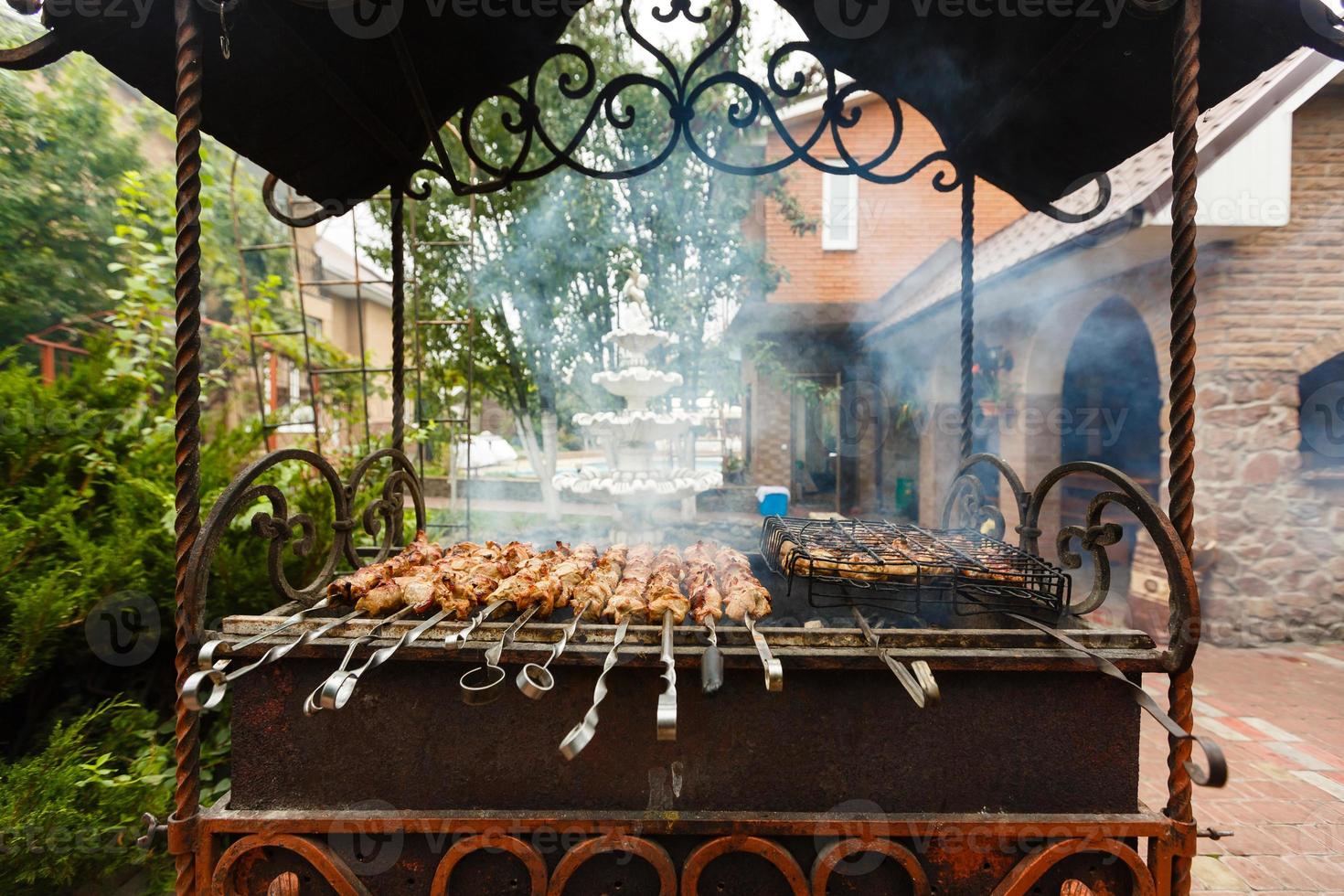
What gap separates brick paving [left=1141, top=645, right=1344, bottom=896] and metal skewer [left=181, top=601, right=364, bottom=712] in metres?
3.99

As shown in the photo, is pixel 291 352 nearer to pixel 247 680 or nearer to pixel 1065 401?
pixel 247 680

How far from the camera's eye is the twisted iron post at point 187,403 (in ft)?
6.13

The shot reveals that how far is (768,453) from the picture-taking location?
15.0m

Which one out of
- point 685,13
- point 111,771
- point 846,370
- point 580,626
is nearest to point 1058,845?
point 580,626

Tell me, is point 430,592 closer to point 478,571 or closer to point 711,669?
point 478,571

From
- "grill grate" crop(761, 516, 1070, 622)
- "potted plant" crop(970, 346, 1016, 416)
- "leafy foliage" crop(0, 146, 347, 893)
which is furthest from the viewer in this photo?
"potted plant" crop(970, 346, 1016, 416)

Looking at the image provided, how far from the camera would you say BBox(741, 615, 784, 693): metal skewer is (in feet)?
5.07

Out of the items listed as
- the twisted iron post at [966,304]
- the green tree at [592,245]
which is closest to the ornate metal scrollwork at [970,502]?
the twisted iron post at [966,304]

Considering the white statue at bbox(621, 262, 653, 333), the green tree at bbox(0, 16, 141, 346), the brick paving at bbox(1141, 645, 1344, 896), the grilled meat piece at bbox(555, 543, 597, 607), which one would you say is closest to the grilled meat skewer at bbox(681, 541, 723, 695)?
the grilled meat piece at bbox(555, 543, 597, 607)

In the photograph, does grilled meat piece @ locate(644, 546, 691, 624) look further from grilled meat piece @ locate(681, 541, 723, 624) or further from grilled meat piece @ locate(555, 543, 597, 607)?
grilled meat piece @ locate(555, 543, 597, 607)

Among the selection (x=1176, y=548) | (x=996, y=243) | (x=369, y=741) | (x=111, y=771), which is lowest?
(x=111, y=771)

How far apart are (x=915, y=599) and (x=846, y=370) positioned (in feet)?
44.9

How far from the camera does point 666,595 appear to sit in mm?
2240

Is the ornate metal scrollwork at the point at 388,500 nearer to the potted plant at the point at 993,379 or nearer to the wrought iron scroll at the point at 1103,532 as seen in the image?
the wrought iron scroll at the point at 1103,532
